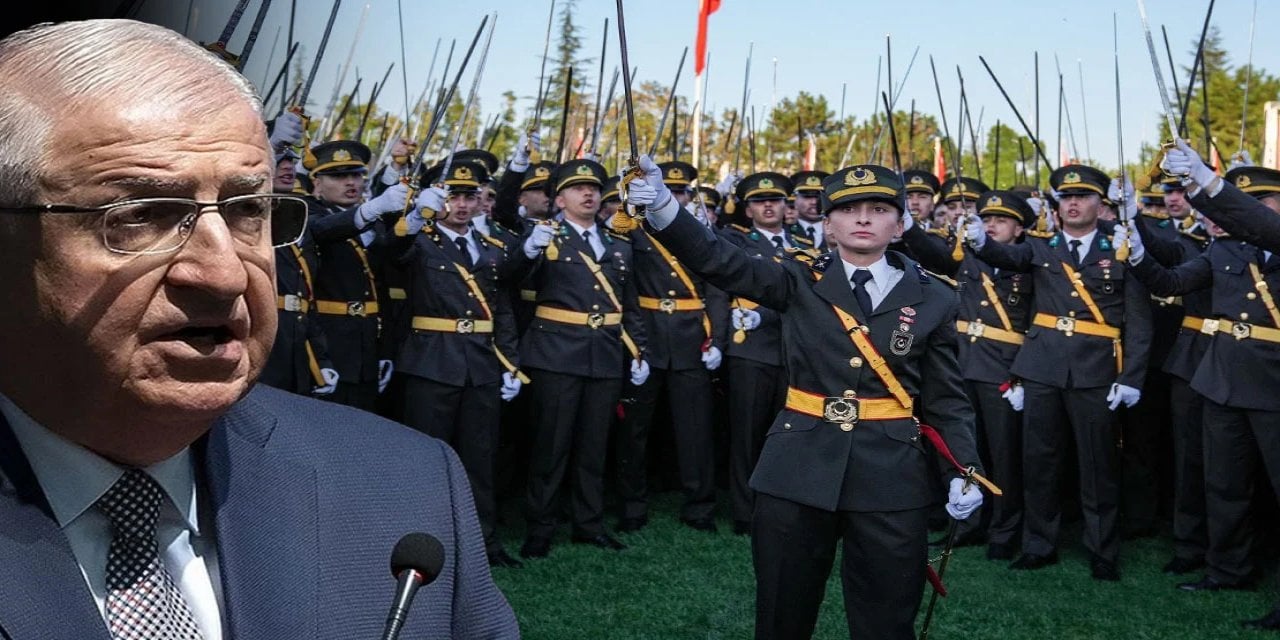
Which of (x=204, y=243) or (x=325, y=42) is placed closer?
(x=204, y=243)

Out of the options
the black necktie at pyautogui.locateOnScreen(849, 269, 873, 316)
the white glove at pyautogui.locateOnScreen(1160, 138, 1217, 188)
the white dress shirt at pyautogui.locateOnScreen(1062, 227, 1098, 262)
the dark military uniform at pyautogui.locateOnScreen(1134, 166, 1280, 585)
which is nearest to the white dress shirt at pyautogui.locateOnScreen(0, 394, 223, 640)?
the black necktie at pyautogui.locateOnScreen(849, 269, 873, 316)

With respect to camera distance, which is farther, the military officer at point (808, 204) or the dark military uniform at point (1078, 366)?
the military officer at point (808, 204)

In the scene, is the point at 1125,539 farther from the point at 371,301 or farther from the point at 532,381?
the point at 371,301

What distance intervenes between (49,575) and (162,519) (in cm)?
16

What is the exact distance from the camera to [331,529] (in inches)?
58.4

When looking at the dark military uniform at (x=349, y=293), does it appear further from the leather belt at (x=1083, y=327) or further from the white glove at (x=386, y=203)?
the leather belt at (x=1083, y=327)

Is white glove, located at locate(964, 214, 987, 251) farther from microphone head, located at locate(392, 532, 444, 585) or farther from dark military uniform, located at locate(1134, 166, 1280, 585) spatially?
microphone head, located at locate(392, 532, 444, 585)

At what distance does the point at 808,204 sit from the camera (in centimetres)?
995

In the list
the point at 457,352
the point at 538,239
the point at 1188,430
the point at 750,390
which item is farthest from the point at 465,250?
the point at 1188,430

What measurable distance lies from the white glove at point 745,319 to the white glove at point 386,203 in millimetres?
2593

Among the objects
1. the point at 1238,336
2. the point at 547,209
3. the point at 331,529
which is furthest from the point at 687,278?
the point at 331,529

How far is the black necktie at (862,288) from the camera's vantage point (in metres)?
4.64

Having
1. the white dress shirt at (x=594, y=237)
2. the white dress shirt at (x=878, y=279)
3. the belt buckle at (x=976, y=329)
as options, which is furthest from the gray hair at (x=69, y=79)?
the belt buckle at (x=976, y=329)

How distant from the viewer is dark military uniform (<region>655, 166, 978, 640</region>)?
441 centimetres
